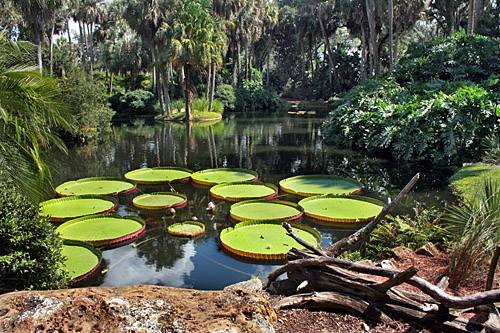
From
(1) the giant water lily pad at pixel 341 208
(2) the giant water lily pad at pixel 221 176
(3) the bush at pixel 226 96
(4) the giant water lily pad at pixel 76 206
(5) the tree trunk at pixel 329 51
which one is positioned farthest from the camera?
(5) the tree trunk at pixel 329 51

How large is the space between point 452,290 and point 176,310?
355 centimetres

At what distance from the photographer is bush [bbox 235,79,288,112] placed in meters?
43.9

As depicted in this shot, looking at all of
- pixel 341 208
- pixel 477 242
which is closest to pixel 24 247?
pixel 477 242

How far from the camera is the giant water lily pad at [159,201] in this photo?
11578 millimetres

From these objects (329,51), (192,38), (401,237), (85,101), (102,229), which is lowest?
(102,229)

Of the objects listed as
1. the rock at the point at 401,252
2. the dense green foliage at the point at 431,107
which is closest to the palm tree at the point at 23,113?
the rock at the point at 401,252

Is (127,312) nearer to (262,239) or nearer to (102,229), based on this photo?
(262,239)

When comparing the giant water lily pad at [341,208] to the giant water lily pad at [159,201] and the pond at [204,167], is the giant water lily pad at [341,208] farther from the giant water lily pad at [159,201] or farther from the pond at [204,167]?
the giant water lily pad at [159,201]

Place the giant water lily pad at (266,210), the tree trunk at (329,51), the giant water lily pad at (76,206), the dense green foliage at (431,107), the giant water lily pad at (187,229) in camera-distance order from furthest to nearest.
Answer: the tree trunk at (329,51) → the dense green foliage at (431,107) → the giant water lily pad at (76,206) → the giant water lily pad at (266,210) → the giant water lily pad at (187,229)

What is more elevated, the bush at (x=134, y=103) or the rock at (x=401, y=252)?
the bush at (x=134, y=103)

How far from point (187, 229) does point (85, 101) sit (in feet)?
52.0

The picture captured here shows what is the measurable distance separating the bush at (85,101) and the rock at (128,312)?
68.6 ft

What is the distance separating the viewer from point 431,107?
53.5 ft

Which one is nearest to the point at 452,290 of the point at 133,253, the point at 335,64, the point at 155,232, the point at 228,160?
the point at 133,253
